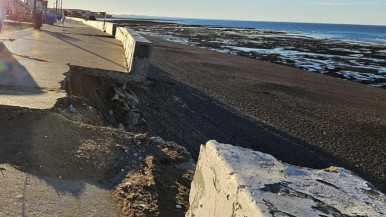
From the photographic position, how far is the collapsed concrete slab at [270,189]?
6.39 feet

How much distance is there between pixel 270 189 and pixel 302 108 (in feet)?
44.7

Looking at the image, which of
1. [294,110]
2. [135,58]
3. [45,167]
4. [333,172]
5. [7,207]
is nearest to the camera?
[333,172]

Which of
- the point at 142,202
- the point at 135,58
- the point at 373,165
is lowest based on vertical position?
the point at 373,165

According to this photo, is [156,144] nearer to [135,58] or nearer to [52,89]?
[52,89]

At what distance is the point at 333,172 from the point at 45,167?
289 centimetres

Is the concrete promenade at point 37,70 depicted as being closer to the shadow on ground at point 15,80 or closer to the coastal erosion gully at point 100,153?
the shadow on ground at point 15,80

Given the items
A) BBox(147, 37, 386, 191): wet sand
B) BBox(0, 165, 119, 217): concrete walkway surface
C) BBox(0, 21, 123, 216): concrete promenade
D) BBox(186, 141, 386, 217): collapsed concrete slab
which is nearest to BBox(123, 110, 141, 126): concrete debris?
BBox(0, 21, 123, 216): concrete promenade

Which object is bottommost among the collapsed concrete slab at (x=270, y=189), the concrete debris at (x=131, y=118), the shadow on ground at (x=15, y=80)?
the concrete debris at (x=131, y=118)

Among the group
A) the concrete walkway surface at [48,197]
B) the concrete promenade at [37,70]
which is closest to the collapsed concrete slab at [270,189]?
the concrete walkway surface at [48,197]

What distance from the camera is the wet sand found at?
10.5 meters

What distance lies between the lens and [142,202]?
148 inches

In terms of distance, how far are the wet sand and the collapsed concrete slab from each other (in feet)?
22.4

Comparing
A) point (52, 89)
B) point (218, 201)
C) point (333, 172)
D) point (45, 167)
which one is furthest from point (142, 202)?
point (52, 89)

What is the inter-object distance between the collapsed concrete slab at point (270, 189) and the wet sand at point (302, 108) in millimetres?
6827
